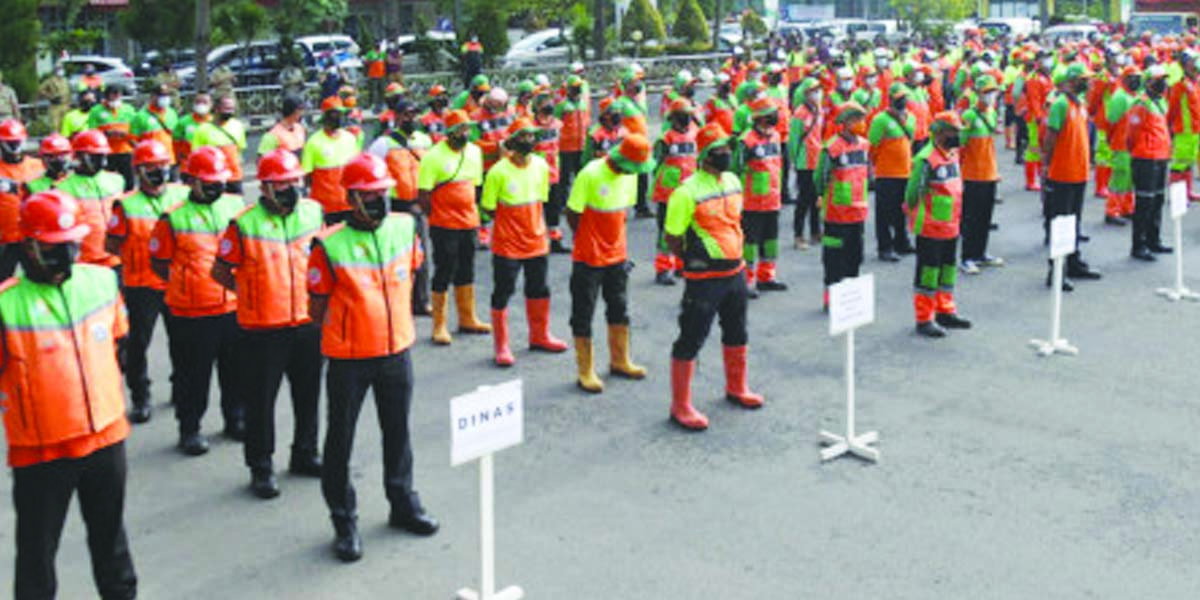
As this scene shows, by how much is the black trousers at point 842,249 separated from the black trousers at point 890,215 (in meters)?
2.13

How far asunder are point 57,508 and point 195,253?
2.89 meters

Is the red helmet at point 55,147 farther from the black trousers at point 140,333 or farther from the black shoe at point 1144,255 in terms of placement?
the black shoe at point 1144,255

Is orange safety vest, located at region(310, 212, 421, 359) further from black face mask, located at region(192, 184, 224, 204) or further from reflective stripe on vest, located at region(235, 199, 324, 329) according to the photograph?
black face mask, located at region(192, 184, 224, 204)

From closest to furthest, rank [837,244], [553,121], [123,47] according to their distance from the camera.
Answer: [837,244] → [553,121] → [123,47]

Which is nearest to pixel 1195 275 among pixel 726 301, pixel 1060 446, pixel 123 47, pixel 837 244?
pixel 837 244

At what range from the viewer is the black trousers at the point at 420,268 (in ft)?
41.1

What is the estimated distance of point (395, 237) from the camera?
741 cm

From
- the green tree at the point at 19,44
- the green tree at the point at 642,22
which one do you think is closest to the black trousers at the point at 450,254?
the green tree at the point at 19,44

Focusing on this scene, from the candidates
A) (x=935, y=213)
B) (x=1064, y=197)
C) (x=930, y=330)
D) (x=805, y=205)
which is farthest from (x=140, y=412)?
(x=1064, y=197)

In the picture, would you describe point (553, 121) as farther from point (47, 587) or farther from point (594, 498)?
point (47, 587)

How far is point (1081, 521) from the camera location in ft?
25.9

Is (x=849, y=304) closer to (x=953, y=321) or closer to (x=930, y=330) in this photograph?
(x=930, y=330)

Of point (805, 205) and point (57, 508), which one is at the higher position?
point (805, 205)

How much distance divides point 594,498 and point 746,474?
1.05 meters
